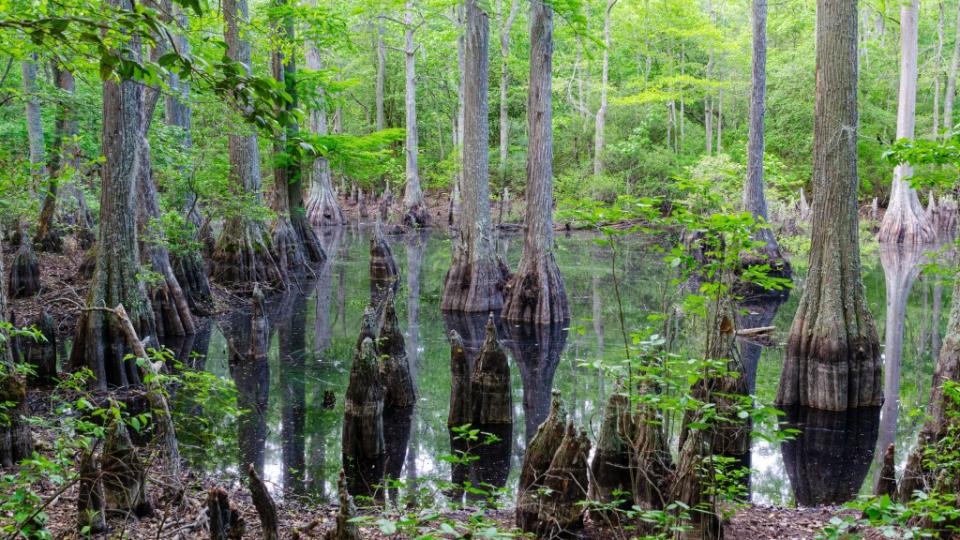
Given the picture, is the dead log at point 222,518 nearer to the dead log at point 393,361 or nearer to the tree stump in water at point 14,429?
the tree stump in water at point 14,429

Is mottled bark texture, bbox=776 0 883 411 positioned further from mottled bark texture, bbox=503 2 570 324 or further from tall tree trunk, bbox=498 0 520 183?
tall tree trunk, bbox=498 0 520 183

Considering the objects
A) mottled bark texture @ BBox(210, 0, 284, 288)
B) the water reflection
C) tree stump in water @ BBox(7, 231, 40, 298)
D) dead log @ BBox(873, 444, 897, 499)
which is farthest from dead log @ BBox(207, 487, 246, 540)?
mottled bark texture @ BBox(210, 0, 284, 288)

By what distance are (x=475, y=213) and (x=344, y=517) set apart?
10.2m

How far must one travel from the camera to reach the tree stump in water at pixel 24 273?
11414mm

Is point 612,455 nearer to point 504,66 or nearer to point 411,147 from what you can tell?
point 411,147

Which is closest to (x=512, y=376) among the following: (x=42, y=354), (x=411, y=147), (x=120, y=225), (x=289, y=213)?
(x=120, y=225)

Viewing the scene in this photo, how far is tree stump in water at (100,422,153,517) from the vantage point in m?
4.58

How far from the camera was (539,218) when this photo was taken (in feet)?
43.0

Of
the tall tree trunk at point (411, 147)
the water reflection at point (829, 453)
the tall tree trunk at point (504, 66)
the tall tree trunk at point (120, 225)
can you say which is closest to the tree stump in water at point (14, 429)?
the tall tree trunk at point (120, 225)

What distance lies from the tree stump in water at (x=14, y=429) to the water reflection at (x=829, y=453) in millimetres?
6111

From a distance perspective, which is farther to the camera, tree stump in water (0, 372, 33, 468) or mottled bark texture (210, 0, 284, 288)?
mottled bark texture (210, 0, 284, 288)

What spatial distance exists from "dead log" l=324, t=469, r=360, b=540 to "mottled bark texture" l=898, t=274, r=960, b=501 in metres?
3.32

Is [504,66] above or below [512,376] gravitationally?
above

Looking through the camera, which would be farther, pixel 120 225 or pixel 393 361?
pixel 120 225
